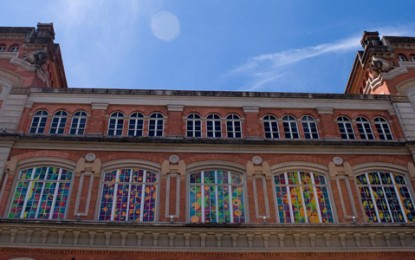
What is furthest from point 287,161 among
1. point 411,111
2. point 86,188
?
point 86,188

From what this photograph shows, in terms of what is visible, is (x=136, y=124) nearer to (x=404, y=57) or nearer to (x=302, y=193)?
(x=302, y=193)

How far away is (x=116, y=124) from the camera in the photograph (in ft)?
74.7

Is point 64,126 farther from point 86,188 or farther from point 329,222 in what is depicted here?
point 329,222

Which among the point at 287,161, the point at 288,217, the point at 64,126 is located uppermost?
the point at 64,126

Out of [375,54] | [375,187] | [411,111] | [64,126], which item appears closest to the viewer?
[375,187]

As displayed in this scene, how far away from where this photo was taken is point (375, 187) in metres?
20.8

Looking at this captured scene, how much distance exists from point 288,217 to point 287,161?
9.89 ft

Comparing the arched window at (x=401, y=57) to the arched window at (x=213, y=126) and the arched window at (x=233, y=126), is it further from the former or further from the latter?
the arched window at (x=213, y=126)

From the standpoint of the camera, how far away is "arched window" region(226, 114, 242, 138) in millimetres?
22703

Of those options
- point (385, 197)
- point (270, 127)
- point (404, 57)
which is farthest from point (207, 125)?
point (404, 57)

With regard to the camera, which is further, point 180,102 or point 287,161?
point 180,102

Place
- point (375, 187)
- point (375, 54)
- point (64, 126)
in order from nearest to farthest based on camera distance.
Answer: point (375, 187), point (64, 126), point (375, 54)

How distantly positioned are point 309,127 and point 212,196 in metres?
6.88

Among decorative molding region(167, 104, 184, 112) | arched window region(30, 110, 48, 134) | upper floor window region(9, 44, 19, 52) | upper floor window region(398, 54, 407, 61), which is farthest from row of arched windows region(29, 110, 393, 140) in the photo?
upper floor window region(398, 54, 407, 61)
